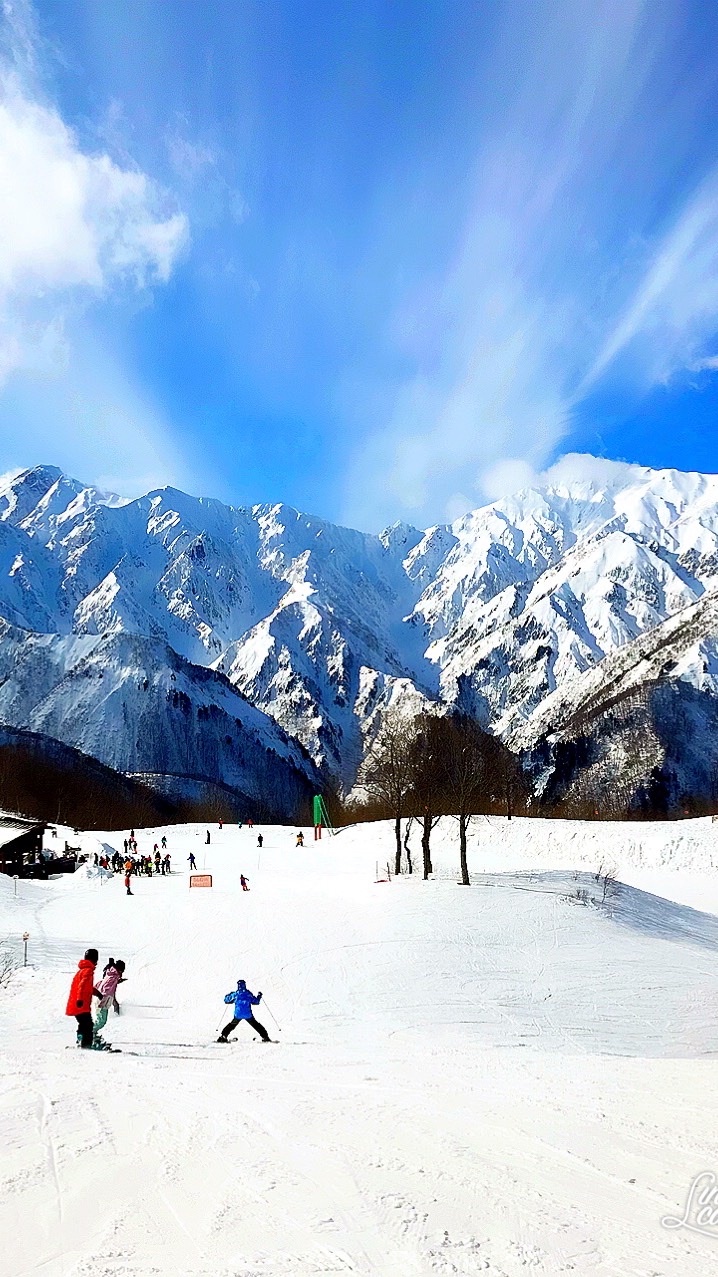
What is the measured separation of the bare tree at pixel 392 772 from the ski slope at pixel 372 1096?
13.6 m

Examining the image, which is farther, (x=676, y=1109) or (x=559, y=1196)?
(x=676, y=1109)

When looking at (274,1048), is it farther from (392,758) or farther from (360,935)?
(392,758)

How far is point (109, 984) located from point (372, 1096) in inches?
291

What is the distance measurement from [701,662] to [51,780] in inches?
6386

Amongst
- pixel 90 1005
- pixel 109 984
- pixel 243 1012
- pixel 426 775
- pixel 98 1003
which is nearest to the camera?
pixel 90 1005

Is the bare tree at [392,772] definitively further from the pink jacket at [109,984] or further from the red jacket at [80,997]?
the red jacket at [80,997]

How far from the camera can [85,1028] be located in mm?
12883

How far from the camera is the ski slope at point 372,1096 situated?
5.43 metres

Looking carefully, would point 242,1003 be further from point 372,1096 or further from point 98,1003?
point 372,1096

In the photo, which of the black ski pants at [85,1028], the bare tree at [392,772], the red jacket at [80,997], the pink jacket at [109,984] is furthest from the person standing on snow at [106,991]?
the bare tree at [392,772]

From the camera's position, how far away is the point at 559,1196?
6.42 metres

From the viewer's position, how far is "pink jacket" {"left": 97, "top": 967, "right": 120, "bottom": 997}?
14.7m

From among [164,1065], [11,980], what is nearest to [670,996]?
[164,1065]

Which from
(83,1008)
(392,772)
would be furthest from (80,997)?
(392,772)
